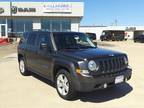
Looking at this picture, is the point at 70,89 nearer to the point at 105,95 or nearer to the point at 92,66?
the point at 92,66

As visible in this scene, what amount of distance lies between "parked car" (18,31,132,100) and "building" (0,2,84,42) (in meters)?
34.2

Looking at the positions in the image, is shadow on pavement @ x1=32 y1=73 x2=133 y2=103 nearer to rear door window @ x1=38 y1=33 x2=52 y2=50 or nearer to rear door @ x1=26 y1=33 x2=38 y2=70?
rear door window @ x1=38 y1=33 x2=52 y2=50

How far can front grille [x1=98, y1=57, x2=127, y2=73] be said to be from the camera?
263 inches

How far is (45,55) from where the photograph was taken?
8062mm

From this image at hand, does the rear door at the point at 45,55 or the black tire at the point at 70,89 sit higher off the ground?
the rear door at the point at 45,55

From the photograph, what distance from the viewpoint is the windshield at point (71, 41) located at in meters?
7.86

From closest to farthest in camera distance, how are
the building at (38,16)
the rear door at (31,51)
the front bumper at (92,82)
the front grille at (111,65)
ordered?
the front bumper at (92,82), the front grille at (111,65), the rear door at (31,51), the building at (38,16)

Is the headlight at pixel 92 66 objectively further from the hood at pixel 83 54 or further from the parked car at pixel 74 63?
the hood at pixel 83 54

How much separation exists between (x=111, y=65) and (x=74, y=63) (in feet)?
3.25

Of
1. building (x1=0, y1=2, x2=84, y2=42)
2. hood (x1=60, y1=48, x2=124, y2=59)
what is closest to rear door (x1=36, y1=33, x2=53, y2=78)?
hood (x1=60, y1=48, x2=124, y2=59)

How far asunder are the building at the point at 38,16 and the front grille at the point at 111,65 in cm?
3560

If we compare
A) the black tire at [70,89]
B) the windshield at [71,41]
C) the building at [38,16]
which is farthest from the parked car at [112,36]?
the black tire at [70,89]

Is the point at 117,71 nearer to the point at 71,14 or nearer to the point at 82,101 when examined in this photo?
the point at 82,101

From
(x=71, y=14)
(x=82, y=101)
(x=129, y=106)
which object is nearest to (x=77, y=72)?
(x=82, y=101)
